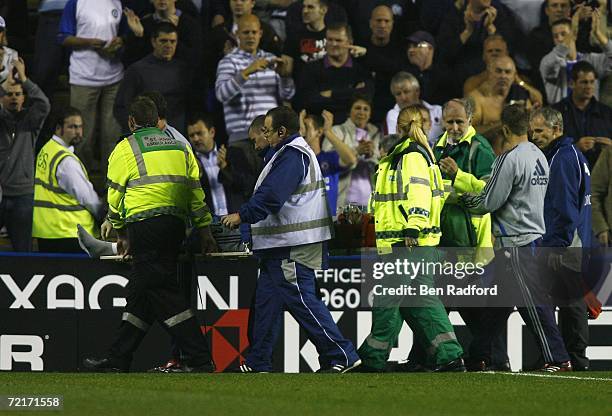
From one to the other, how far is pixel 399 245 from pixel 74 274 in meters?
2.77

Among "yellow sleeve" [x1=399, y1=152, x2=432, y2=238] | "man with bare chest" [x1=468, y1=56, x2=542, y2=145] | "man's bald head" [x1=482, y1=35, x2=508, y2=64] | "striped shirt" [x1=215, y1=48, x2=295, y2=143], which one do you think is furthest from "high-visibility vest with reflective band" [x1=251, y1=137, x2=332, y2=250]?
"man's bald head" [x1=482, y1=35, x2=508, y2=64]

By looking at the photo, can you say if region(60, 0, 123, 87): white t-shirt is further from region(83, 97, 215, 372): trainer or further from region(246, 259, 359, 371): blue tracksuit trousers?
region(246, 259, 359, 371): blue tracksuit trousers

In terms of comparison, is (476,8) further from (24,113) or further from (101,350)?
(101,350)

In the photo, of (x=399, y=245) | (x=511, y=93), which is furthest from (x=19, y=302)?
(x=511, y=93)

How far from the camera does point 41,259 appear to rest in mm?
11109

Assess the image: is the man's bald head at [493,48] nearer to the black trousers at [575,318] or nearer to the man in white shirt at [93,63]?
the man in white shirt at [93,63]

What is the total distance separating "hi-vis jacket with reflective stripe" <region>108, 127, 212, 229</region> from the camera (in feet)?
33.0

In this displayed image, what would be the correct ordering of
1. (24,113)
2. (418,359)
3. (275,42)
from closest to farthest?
(418,359)
(24,113)
(275,42)

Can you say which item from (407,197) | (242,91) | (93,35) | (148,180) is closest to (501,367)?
(407,197)

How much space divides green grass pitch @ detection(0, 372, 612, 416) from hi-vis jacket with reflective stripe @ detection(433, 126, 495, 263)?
1208 mm

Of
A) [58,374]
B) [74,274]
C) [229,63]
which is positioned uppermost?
[229,63]

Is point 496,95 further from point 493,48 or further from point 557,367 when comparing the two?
point 557,367

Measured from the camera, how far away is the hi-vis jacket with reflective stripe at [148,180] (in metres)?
10.1

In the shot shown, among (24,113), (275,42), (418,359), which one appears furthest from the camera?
(275,42)
